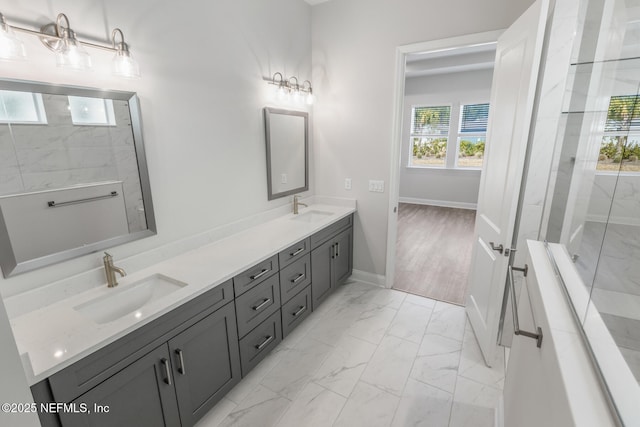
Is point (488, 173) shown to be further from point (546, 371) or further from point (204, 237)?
point (204, 237)

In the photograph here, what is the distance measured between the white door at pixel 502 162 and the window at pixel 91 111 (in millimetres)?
2277

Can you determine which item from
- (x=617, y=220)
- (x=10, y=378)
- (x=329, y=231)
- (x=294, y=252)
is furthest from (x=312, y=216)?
(x=10, y=378)

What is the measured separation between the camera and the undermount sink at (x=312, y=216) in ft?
9.87

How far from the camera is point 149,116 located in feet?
5.83

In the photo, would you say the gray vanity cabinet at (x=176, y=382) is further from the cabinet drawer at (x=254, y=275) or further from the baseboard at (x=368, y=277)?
the baseboard at (x=368, y=277)

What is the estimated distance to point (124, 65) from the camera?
1.52 meters

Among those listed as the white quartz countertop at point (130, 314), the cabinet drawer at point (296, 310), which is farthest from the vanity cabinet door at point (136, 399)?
the cabinet drawer at point (296, 310)

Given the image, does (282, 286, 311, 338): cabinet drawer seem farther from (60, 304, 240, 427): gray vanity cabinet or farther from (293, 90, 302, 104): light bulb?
(293, 90, 302, 104): light bulb

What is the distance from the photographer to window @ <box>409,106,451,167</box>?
6562 mm

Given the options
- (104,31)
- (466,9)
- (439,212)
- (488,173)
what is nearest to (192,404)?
(104,31)

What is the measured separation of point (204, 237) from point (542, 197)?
2.29 m

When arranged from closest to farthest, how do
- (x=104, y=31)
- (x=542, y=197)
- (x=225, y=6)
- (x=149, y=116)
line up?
(x=104, y=31), (x=149, y=116), (x=542, y=197), (x=225, y=6)

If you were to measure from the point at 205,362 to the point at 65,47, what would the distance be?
5.44 feet

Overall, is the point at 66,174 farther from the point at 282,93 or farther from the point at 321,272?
the point at 321,272
